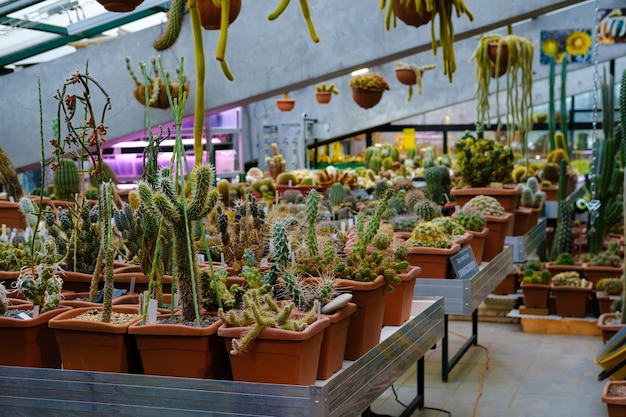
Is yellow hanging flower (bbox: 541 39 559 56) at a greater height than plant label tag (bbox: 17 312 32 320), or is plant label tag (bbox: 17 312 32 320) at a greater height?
yellow hanging flower (bbox: 541 39 559 56)

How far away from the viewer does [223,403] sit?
2320mm

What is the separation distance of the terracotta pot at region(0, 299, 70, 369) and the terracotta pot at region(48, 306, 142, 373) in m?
0.12

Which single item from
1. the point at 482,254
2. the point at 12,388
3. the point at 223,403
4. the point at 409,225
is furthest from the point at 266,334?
the point at 482,254

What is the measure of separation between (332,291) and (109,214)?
711mm

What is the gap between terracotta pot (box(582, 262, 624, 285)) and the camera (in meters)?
7.55

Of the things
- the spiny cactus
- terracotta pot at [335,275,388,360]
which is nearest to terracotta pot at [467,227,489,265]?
terracotta pot at [335,275,388,360]

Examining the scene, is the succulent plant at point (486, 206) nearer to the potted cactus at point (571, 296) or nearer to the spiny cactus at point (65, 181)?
the potted cactus at point (571, 296)

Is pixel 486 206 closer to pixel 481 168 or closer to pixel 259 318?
pixel 481 168

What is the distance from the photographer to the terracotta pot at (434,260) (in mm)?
4195

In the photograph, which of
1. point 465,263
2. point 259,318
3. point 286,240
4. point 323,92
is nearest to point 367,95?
point 323,92

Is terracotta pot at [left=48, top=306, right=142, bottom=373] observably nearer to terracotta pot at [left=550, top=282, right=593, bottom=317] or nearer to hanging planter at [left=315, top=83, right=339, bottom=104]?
terracotta pot at [left=550, top=282, right=593, bottom=317]

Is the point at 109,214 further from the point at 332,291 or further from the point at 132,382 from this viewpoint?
the point at 332,291

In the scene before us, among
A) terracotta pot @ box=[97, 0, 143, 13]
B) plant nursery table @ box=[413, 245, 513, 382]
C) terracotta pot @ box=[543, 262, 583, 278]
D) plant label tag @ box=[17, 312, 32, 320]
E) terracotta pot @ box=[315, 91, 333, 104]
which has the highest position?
terracotta pot @ box=[315, 91, 333, 104]

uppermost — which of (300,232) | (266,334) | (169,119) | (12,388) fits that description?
(169,119)
